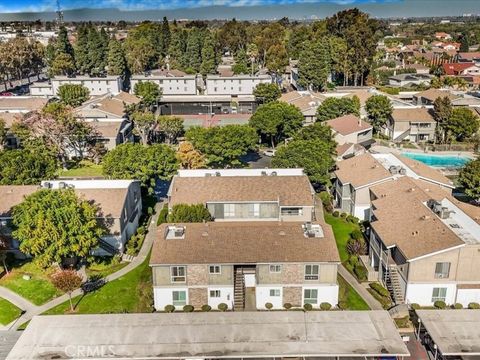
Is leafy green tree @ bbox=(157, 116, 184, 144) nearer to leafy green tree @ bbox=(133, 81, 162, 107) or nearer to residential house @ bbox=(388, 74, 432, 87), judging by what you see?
leafy green tree @ bbox=(133, 81, 162, 107)

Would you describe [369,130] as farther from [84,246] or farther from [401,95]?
[84,246]

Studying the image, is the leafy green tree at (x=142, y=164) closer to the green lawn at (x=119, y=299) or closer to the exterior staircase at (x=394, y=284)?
the green lawn at (x=119, y=299)

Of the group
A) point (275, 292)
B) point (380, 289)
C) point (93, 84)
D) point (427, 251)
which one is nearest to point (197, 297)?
point (275, 292)

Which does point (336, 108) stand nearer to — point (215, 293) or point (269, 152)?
point (269, 152)

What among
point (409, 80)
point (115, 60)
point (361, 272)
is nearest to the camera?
point (361, 272)

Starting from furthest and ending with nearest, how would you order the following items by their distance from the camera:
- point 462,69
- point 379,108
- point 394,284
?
point 462,69 < point 379,108 < point 394,284

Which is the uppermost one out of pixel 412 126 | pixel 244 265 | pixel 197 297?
pixel 412 126

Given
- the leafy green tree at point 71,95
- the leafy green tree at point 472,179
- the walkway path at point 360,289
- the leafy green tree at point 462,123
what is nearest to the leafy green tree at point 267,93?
the leafy green tree at point 462,123
